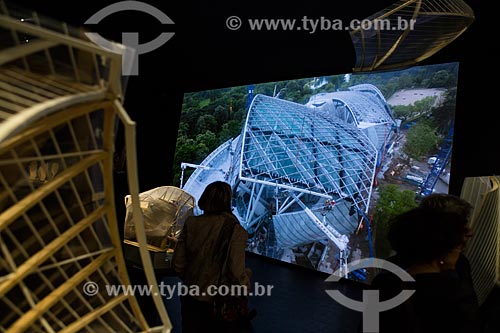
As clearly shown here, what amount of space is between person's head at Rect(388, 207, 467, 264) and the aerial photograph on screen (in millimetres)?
3362

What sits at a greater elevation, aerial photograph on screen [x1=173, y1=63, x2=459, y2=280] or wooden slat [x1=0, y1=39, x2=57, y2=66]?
wooden slat [x1=0, y1=39, x2=57, y2=66]

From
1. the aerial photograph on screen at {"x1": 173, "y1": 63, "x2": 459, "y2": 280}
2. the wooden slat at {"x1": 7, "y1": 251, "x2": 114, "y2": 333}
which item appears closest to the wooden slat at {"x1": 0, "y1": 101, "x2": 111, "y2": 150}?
the wooden slat at {"x1": 7, "y1": 251, "x2": 114, "y2": 333}

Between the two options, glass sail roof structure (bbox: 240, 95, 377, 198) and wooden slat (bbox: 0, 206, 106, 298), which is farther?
glass sail roof structure (bbox: 240, 95, 377, 198)

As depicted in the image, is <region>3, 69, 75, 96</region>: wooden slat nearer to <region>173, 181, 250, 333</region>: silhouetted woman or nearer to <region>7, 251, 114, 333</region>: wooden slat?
<region>7, 251, 114, 333</region>: wooden slat

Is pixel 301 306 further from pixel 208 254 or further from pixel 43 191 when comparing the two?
pixel 43 191

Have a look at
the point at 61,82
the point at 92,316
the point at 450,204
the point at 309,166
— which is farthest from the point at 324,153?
the point at 61,82

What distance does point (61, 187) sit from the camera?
1.39 meters

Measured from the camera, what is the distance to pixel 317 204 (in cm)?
591

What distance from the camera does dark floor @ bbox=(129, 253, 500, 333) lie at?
12.2 feet

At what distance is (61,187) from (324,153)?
477 cm

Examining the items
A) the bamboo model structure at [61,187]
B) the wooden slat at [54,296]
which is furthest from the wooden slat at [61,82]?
the wooden slat at [54,296]

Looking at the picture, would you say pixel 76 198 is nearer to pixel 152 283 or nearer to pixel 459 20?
pixel 152 283

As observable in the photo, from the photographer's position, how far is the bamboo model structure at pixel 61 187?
1.12 meters

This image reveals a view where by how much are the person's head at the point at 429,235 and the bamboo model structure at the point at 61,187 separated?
2.70 ft
